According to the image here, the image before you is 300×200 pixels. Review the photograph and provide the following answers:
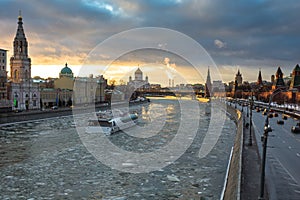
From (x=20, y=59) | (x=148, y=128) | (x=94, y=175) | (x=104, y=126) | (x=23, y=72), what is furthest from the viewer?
(x=23, y=72)

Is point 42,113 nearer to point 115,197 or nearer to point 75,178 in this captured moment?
point 75,178

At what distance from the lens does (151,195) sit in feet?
38.4

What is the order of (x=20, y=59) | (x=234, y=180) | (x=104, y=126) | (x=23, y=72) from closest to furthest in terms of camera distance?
1. (x=234, y=180)
2. (x=104, y=126)
3. (x=20, y=59)
4. (x=23, y=72)

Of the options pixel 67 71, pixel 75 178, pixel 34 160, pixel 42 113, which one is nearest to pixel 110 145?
pixel 34 160

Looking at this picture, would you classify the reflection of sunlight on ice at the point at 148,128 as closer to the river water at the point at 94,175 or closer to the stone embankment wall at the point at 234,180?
the river water at the point at 94,175

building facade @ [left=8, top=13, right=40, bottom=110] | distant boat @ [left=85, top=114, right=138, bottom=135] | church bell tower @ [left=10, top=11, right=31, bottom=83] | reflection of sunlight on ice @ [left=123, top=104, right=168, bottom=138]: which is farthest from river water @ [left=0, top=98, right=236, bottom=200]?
church bell tower @ [left=10, top=11, right=31, bottom=83]

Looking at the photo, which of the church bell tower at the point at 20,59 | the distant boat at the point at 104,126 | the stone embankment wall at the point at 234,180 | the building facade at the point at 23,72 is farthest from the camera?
the church bell tower at the point at 20,59

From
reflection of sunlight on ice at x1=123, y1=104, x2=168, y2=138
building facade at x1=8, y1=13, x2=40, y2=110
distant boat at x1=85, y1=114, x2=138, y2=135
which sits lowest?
reflection of sunlight on ice at x1=123, y1=104, x2=168, y2=138

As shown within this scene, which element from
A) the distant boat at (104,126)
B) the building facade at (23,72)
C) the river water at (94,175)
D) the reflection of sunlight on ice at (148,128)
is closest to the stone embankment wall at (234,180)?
the river water at (94,175)

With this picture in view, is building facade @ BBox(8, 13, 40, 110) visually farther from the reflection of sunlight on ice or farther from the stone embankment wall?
the stone embankment wall

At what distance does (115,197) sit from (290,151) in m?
13.2

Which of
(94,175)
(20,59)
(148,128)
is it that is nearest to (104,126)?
(148,128)

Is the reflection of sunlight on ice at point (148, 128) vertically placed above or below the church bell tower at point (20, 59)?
below

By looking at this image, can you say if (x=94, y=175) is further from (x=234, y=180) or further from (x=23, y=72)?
(x=23, y=72)
